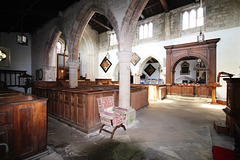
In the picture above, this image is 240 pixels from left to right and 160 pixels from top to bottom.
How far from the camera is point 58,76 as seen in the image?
11.9m

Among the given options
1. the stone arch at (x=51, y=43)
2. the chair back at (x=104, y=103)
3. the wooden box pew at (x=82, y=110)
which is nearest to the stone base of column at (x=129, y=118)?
the chair back at (x=104, y=103)

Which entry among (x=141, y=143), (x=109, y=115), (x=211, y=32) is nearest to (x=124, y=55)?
(x=109, y=115)

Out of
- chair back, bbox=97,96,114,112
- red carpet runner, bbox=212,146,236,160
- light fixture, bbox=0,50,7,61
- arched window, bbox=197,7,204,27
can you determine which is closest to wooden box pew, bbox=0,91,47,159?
chair back, bbox=97,96,114,112

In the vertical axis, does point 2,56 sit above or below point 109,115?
above

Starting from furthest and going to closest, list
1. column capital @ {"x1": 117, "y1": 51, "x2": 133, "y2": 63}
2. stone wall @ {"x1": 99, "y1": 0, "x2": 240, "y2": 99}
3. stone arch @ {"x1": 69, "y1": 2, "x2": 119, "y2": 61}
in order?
stone wall @ {"x1": 99, "y1": 0, "x2": 240, "y2": 99}
stone arch @ {"x1": 69, "y1": 2, "x2": 119, "y2": 61}
column capital @ {"x1": 117, "y1": 51, "x2": 133, "y2": 63}

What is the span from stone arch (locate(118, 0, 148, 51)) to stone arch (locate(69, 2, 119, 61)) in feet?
1.68

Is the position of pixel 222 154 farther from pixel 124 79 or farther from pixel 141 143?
pixel 124 79

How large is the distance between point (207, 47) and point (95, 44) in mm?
10148

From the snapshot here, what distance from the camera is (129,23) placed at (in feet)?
11.1

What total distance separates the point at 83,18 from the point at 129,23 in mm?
2562

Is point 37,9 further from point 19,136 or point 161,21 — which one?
point 161,21

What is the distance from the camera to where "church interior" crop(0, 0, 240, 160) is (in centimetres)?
200

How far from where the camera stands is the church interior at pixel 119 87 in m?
2.00

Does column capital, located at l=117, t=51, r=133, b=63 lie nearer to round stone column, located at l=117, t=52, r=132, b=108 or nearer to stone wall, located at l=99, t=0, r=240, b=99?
round stone column, located at l=117, t=52, r=132, b=108
